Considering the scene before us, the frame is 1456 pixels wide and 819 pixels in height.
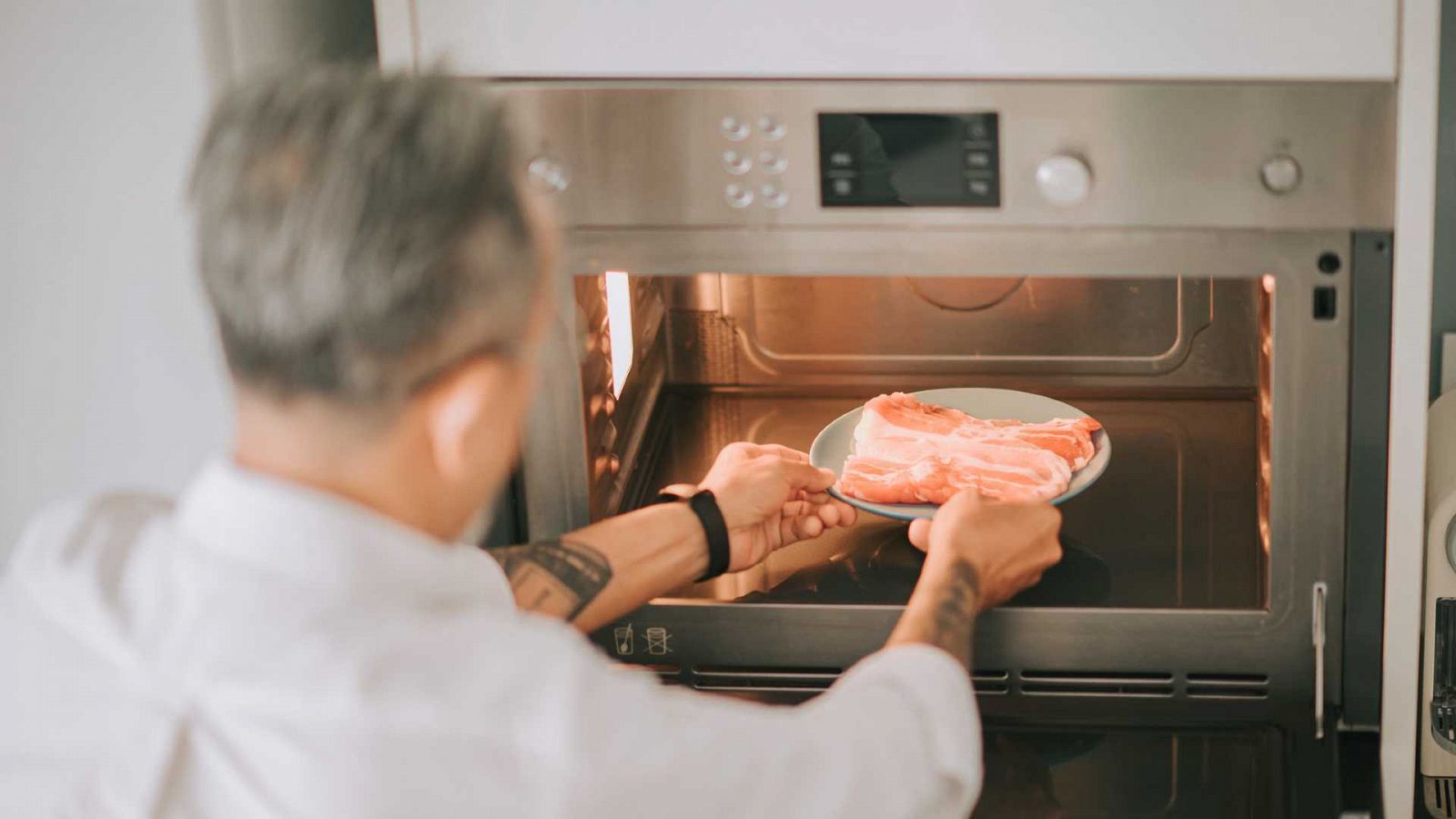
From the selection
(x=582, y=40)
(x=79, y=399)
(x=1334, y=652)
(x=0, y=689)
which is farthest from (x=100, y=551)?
(x=1334, y=652)

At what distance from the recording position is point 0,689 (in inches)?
27.9

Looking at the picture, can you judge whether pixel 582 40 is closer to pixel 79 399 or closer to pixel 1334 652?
pixel 79 399

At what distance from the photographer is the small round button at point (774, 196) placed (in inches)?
41.6

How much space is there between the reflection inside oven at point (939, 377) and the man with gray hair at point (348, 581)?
495mm

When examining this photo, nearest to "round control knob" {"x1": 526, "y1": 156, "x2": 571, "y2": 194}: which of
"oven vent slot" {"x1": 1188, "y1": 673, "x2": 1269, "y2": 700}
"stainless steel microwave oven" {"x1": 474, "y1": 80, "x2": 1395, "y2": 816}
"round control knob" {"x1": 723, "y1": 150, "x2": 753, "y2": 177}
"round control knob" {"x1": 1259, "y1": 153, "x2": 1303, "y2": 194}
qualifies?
"stainless steel microwave oven" {"x1": 474, "y1": 80, "x2": 1395, "y2": 816}

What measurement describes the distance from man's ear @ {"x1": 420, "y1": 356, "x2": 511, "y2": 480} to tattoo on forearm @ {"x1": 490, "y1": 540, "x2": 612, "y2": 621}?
0.35 m

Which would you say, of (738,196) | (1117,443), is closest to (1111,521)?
(1117,443)

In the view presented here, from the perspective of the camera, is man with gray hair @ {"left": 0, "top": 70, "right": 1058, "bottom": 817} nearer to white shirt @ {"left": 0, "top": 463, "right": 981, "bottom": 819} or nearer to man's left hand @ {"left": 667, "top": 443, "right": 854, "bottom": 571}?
white shirt @ {"left": 0, "top": 463, "right": 981, "bottom": 819}

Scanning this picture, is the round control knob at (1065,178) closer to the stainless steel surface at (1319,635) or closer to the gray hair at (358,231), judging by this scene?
the stainless steel surface at (1319,635)

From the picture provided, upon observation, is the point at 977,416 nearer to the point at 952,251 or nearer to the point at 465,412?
the point at 952,251

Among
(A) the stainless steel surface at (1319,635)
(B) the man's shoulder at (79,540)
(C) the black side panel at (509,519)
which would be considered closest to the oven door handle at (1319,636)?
(A) the stainless steel surface at (1319,635)

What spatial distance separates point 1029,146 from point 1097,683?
1.38ft

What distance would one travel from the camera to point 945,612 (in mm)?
999

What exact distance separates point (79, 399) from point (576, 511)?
374 mm
